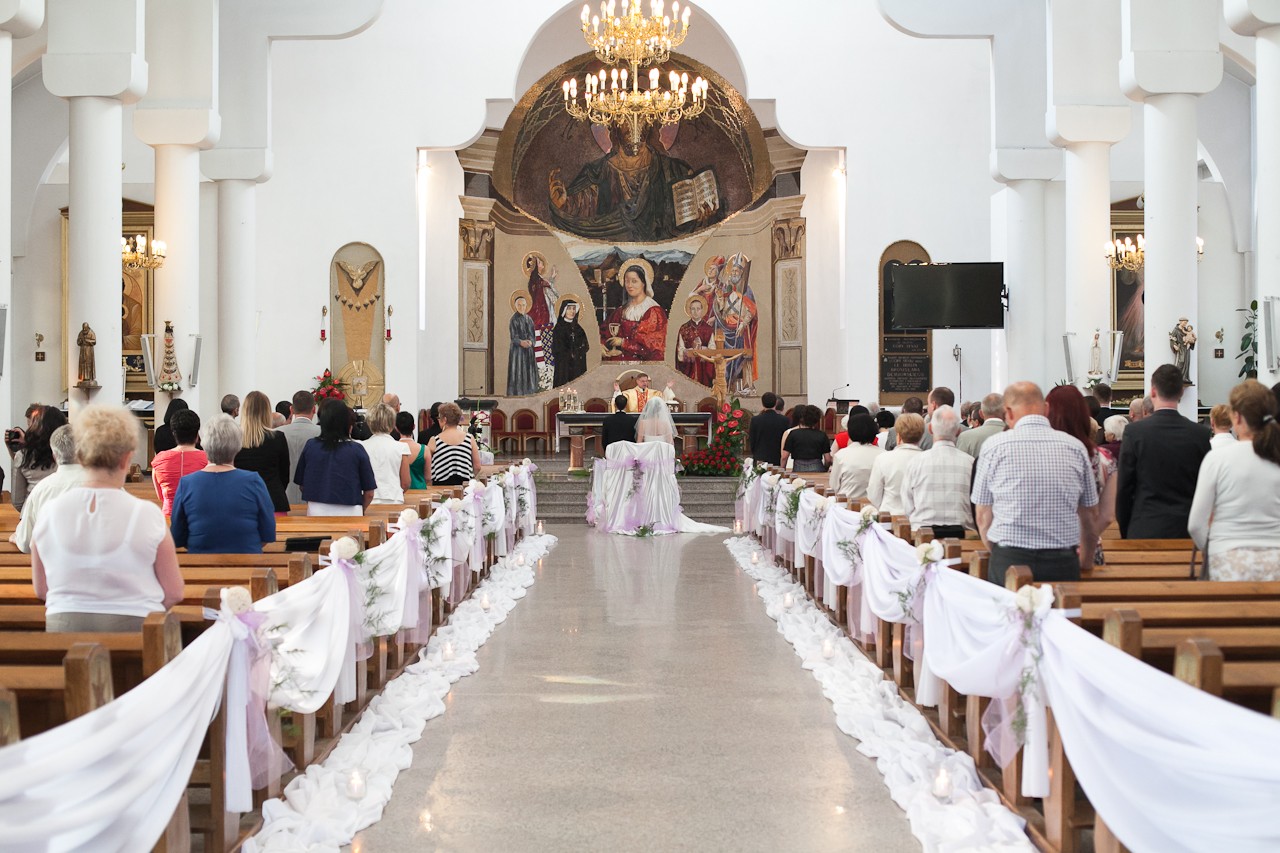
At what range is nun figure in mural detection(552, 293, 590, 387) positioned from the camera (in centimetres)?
2227

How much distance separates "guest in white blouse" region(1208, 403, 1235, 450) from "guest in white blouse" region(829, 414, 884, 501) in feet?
10.7

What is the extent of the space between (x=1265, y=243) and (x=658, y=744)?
6.16 m

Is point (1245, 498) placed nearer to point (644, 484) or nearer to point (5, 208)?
point (5, 208)

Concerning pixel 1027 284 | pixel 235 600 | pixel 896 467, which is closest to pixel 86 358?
pixel 896 467

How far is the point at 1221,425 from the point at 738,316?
16060 millimetres

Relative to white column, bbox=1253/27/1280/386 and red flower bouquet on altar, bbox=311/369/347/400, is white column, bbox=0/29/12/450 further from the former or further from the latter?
white column, bbox=1253/27/1280/386

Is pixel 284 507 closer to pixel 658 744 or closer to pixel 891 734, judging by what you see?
pixel 658 744

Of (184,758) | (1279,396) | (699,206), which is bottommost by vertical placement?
(184,758)

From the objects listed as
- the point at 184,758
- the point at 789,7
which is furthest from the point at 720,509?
the point at 184,758

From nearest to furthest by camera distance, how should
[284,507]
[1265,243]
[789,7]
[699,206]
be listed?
[284,507] < [1265,243] < [789,7] < [699,206]

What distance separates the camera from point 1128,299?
18578mm

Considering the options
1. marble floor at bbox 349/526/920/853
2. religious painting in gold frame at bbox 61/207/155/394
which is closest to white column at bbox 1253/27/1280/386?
marble floor at bbox 349/526/920/853

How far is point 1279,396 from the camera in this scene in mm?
5734

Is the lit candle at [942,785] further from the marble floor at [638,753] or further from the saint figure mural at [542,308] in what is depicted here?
the saint figure mural at [542,308]
